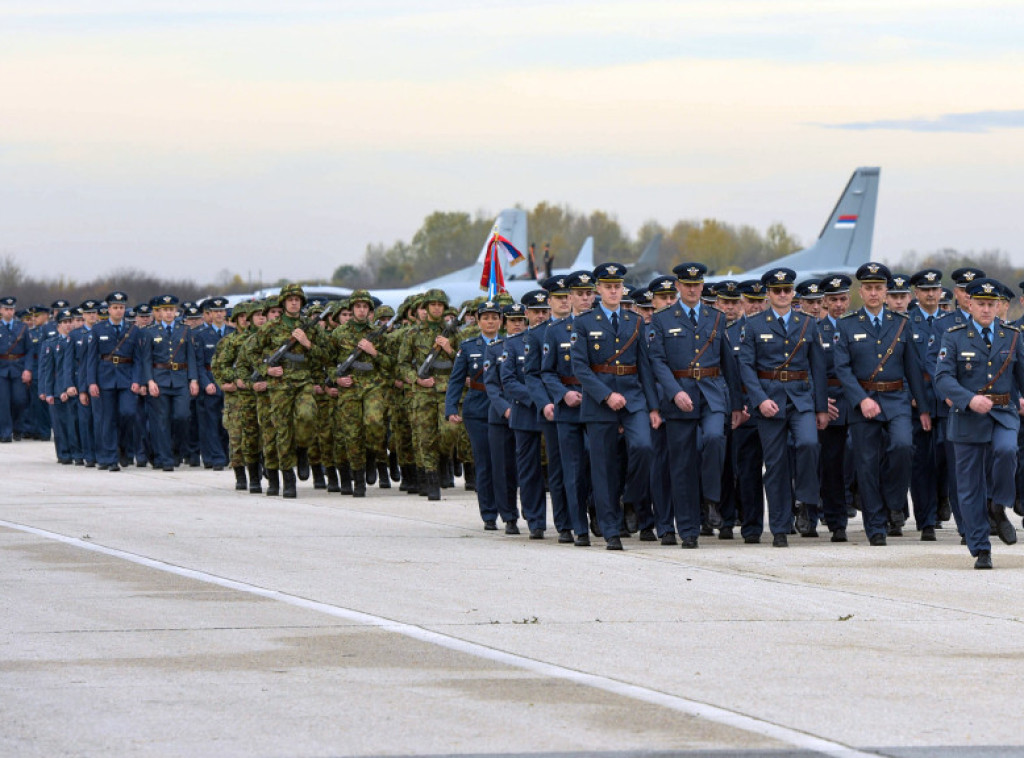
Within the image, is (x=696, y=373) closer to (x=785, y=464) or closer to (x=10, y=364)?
(x=785, y=464)

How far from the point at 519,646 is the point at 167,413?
16.7m

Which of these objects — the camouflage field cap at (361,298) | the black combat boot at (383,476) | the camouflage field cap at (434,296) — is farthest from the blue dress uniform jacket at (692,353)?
the black combat boot at (383,476)

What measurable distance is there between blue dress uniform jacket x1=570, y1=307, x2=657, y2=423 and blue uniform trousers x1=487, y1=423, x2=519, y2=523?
5.94 feet

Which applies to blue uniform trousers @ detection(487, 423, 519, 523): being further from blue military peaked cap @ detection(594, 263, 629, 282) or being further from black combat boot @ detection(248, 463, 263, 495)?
black combat boot @ detection(248, 463, 263, 495)

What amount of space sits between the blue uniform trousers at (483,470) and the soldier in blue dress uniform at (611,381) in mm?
2057

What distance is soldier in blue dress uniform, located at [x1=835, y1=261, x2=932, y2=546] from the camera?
15.0 metres

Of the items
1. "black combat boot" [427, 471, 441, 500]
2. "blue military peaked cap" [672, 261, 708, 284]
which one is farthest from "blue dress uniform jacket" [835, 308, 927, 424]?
"black combat boot" [427, 471, 441, 500]

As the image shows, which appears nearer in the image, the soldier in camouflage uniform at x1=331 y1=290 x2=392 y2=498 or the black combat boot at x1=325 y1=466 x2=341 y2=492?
the soldier in camouflage uniform at x1=331 y1=290 x2=392 y2=498

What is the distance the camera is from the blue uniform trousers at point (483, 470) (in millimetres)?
16516

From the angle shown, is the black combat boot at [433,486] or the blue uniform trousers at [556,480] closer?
the blue uniform trousers at [556,480]

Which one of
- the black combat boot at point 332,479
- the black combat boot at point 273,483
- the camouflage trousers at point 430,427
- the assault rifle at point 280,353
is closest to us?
the camouflage trousers at point 430,427

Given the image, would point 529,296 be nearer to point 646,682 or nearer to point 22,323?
point 646,682

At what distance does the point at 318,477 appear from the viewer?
21.9m

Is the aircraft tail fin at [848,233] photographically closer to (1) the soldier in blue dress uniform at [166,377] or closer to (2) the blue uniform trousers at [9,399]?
(2) the blue uniform trousers at [9,399]
